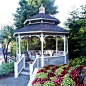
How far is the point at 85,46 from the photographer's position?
11.2m

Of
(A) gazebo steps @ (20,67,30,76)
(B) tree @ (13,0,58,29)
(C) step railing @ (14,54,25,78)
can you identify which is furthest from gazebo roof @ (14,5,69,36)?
(B) tree @ (13,0,58,29)

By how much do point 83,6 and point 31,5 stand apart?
7444 millimetres

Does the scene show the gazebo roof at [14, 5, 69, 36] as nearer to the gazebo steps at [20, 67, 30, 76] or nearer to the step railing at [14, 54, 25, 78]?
the step railing at [14, 54, 25, 78]

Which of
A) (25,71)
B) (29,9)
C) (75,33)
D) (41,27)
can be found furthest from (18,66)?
(29,9)

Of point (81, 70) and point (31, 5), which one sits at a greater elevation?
point (31, 5)

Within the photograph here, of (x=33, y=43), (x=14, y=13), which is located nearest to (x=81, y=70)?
(x=33, y=43)

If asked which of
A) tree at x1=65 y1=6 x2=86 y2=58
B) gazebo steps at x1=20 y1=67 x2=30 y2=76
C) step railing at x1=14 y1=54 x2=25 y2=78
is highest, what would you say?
tree at x1=65 y1=6 x2=86 y2=58

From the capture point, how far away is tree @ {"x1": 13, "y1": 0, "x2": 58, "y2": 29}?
593 inches

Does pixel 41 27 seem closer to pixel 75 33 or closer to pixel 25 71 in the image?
pixel 25 71

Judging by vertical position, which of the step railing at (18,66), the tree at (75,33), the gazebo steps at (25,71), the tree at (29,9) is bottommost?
the gazebo steps at (25,71)

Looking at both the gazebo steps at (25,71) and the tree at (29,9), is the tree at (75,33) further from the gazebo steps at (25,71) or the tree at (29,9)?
the gazebo steps at (25,71)

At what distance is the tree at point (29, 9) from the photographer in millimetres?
15061

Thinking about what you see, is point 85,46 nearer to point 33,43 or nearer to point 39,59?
point 39,59

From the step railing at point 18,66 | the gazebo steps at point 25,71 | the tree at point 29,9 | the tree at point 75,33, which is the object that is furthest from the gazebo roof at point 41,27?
the tree at point 29,9
